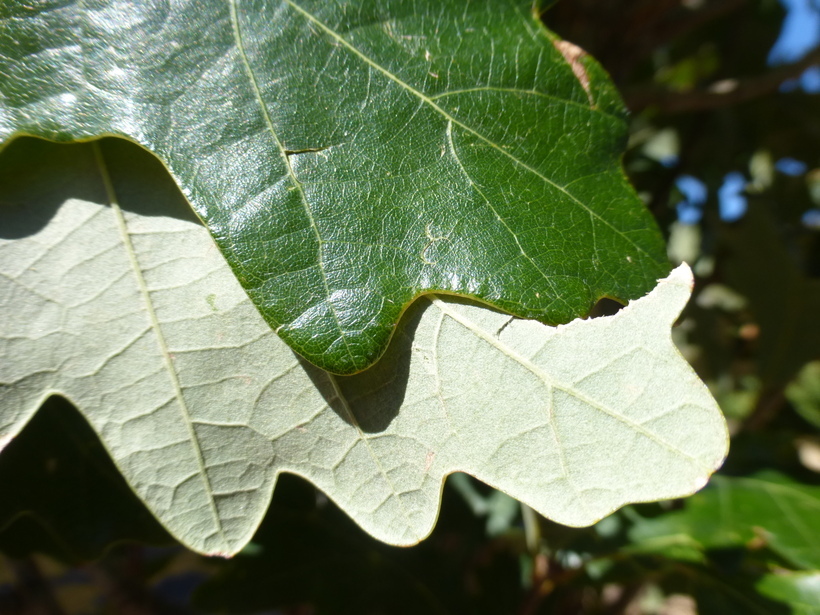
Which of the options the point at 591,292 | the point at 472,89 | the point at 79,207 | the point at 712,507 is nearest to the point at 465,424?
the point at 591,292

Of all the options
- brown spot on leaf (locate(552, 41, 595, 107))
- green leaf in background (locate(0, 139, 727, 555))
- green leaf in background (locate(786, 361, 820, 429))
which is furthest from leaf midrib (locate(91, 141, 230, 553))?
green leaf in background (locate(786, 361, 820, 429))

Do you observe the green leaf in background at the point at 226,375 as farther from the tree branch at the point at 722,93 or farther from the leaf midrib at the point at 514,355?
the tree branch at the point at 722,93

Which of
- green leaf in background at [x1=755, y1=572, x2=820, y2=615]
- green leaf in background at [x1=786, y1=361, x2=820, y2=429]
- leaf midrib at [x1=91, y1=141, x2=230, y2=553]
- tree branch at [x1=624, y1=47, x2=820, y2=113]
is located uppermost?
leaf midrib at [x1=91, y1=141, x2=230, y2=553]

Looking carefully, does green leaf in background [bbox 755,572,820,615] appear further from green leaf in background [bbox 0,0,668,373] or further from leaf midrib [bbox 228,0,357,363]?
leaf midrib [bbox 228,0,357,363]

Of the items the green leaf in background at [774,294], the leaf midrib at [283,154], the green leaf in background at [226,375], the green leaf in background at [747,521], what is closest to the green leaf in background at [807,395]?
the green leaf in background at [774,294]

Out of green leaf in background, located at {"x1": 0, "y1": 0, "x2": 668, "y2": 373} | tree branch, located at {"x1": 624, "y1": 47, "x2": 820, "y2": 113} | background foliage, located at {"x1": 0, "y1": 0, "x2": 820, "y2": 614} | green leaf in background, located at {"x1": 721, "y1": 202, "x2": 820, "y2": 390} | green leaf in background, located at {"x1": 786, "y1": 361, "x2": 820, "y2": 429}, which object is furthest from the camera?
green leaf in background, located at {"x1": 786, "y1": 361, "x2": 820, "y2": 429}
